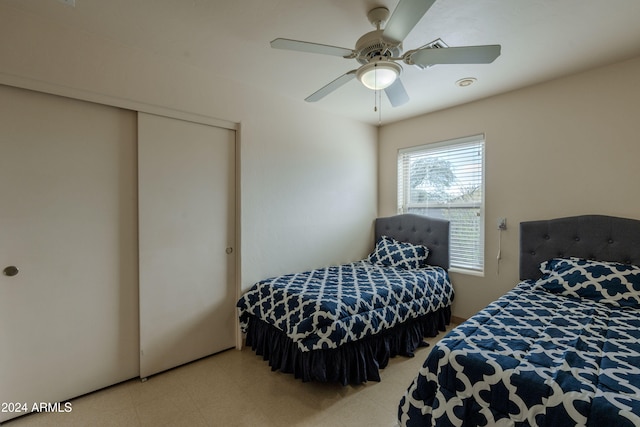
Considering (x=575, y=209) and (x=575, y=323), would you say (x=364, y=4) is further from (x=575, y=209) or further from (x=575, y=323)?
(x=575, y=209)

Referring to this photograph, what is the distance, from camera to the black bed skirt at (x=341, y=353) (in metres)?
2.05

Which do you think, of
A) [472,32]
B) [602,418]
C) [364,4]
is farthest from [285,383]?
[472,32]

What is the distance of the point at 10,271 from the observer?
5.75 feet

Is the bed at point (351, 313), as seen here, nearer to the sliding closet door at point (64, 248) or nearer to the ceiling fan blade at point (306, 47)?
the sliding closet door at point (64, 248)

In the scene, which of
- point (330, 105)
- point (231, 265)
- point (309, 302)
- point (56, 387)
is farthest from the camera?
point (330, 105)

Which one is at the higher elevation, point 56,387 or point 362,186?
point 362,186

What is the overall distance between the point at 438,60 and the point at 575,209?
196cm

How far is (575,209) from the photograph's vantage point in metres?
2.51

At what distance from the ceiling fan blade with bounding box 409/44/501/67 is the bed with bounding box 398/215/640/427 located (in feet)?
4.87

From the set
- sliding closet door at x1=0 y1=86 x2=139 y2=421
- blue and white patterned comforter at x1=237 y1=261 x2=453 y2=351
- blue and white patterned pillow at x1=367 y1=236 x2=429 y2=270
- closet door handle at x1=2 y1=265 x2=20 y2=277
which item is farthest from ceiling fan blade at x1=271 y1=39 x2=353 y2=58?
blue and white patterned pillow at x1=367 y1=236 x2=429 y2=270

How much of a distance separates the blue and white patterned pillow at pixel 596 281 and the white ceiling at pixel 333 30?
1.61m

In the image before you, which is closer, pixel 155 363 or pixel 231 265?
pixel 155 363

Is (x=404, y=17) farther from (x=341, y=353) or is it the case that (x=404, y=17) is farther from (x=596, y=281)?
(x=596, y=281)

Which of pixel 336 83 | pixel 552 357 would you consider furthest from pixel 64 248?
pixel 552 357
